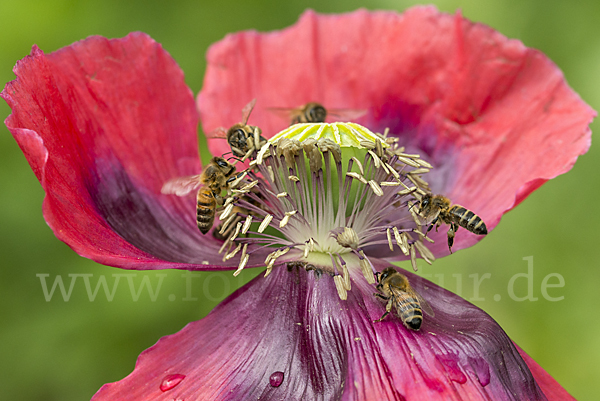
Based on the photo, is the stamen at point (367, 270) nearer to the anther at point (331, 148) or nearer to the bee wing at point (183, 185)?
the anther at point (331, 148)

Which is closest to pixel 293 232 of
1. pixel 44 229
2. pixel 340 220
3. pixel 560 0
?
pixel 340 220

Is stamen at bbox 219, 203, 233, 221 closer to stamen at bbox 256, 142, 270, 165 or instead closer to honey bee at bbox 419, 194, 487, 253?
stamen at bbox 256, 142, 270, 165

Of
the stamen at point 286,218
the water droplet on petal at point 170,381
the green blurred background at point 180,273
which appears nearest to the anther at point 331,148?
the stamen at point 286,218

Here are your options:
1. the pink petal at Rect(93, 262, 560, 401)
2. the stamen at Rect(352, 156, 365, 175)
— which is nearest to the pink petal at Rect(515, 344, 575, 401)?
the pink petal at Rect(93, 262, 560, 401)

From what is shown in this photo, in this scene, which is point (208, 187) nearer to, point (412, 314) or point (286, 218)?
point (286, 218)

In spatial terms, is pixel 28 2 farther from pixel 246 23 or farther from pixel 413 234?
pixel 413 234
